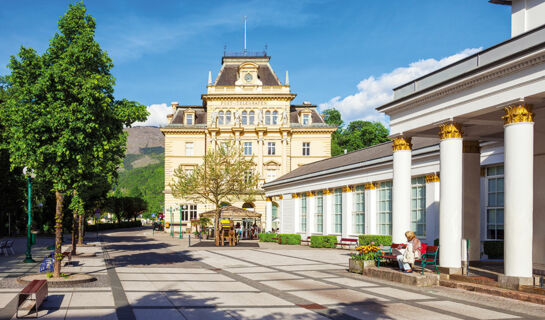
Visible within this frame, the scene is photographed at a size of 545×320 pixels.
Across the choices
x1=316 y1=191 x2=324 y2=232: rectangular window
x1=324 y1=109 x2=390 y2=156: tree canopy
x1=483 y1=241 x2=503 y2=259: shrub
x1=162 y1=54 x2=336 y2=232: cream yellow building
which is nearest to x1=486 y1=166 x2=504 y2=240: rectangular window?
x1=483 y1=241 x2=503 y2=259: shrub

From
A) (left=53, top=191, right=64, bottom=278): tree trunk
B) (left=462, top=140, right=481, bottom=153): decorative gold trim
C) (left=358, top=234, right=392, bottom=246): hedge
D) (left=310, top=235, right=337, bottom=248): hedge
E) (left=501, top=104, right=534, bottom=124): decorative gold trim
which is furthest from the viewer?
(left=310, top=235, right=337, bottom=248): hedge

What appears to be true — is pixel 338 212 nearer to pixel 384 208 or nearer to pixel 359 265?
pixel 384 208

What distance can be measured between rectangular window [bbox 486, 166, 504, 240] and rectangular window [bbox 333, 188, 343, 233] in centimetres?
1470

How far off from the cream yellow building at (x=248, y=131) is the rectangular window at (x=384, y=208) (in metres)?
34.5

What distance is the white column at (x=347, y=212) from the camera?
36.3 metres

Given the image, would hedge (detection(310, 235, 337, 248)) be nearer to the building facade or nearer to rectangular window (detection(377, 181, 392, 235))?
rectangular window (detection(377, 181, 392, 235))

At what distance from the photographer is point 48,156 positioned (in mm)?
16547

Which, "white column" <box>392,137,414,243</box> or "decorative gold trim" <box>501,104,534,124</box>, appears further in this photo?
"white column" <box>392,137,414,243</box>

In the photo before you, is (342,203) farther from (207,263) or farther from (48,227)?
(48,227)

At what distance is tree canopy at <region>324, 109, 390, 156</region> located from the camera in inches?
3504

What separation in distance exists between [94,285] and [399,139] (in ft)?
39.1

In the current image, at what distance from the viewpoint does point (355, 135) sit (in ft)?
297

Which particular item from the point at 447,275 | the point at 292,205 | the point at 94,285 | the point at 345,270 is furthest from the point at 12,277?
the point at 292,205

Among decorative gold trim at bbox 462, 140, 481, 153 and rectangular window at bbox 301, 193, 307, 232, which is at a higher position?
decorative gold trim at bbox 462, 140, 481, 153
